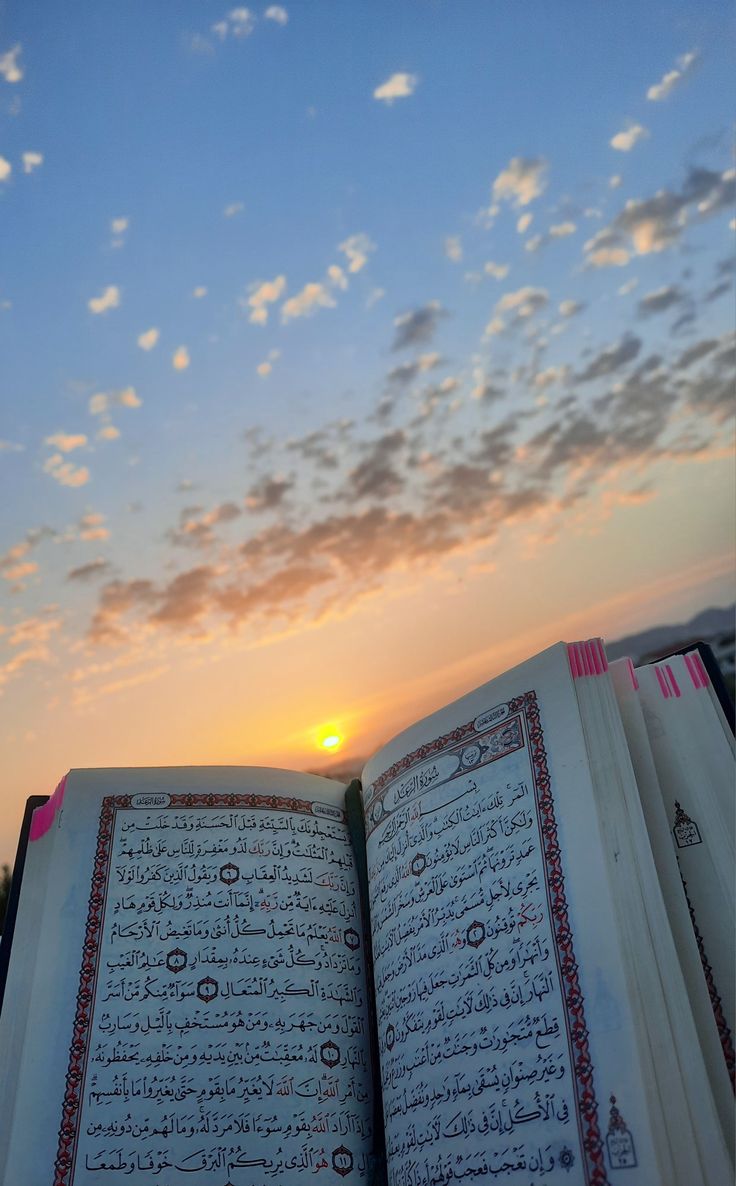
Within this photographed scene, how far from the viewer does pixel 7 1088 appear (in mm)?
2062

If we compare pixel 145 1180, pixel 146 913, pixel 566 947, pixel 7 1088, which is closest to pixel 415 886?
pixel 566 947

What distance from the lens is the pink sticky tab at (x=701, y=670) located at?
1969 mm

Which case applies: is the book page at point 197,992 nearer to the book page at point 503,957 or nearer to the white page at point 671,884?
the book page at point 503,957

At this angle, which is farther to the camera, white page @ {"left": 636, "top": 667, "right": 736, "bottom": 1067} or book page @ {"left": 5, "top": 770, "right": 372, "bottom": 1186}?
book page @ {"left": 5, "top": 770, "right": 372, "bottom": 1186}

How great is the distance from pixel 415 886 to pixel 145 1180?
0.84 meters

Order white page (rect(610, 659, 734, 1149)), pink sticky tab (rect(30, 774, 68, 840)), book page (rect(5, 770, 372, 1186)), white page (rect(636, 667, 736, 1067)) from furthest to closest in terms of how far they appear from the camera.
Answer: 1. pink sticky tab (rect(30, 774, 68, 840))
2. book page (rect(5, 770, 372, 1186))
3. white page (rect(636, 667, 736, 1067))
4. white page (rect(610, 659, 734, 1149))

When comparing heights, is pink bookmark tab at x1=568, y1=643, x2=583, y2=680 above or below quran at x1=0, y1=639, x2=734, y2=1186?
above

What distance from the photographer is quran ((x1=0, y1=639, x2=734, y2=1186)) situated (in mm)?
1629

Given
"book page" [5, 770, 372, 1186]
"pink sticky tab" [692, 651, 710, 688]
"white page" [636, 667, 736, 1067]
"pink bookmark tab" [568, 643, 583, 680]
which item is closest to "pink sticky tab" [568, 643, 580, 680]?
"pink bookmark tab" [568, 643, 583, 680]

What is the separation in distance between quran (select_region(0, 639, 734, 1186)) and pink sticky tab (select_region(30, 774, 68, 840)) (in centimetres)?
1

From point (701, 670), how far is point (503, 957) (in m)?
0.76

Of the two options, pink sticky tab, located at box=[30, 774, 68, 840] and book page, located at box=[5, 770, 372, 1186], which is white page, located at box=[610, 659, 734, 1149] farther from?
pink sticky tab, located at box=[30, 774, 68, 840]

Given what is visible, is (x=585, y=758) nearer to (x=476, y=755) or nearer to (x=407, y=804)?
(x=476, y=755)

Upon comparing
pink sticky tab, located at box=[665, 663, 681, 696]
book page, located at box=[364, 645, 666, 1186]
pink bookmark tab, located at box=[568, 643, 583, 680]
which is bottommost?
book page, located at box=[364, 645, 666, 1186]
